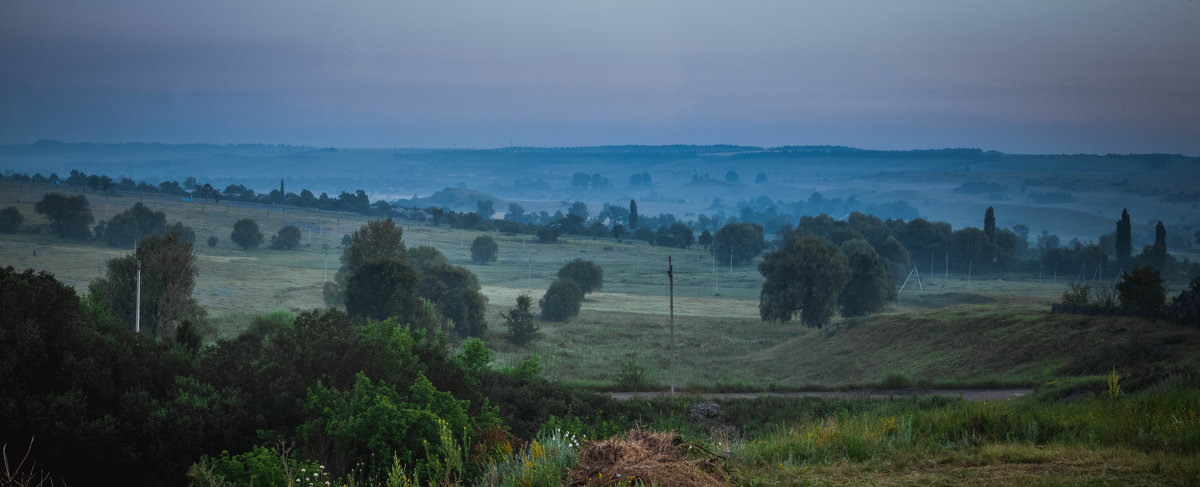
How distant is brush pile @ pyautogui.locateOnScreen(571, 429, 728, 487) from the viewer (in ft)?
26.2

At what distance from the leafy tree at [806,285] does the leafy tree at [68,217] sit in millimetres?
101697

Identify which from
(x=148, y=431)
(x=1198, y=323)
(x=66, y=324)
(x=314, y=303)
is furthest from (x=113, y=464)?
(x=314, y=303)

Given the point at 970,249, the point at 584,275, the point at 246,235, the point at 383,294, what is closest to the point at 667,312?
the point at 584,275

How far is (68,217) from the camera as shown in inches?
4808

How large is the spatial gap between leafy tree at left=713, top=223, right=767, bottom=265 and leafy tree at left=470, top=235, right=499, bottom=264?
40.1 m

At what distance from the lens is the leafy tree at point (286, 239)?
447ft

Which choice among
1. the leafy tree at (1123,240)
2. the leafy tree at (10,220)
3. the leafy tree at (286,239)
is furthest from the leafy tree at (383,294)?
the leafy tree at (1123,240)

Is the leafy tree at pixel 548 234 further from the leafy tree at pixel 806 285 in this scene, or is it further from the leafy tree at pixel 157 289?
the leafy tree at pixel 157 289

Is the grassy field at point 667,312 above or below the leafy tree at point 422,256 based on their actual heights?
below

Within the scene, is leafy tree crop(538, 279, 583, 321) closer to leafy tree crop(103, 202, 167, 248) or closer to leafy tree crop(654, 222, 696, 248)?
leafy tree crop(103, 202, 167, 248)

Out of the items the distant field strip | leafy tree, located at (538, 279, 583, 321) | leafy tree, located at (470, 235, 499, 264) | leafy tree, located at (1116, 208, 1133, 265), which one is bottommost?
the distant field strip

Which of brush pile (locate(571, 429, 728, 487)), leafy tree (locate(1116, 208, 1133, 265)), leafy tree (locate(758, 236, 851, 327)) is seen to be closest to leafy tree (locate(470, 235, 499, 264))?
leafy tree (locate(758, 236, 851, 327))

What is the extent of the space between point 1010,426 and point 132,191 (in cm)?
21986

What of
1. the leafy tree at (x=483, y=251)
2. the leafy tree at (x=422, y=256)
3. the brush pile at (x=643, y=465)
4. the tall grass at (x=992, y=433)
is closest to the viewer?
the brush pile at (x=643, y=465)
